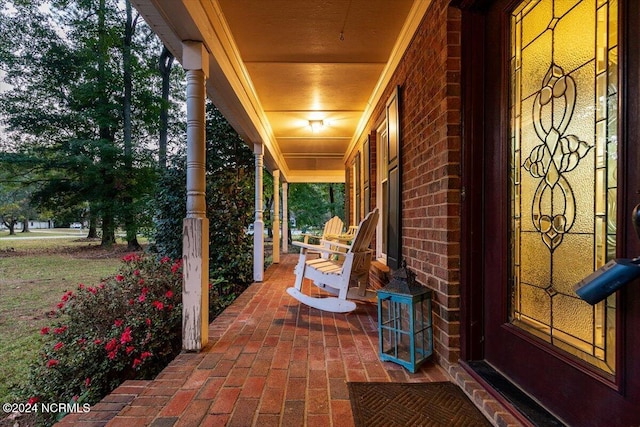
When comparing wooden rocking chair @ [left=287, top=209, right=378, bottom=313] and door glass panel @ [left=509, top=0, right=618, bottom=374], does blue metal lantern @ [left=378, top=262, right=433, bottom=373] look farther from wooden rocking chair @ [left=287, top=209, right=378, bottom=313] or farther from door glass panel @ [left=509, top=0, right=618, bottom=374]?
wooden rocking chair @ [left=287, top=209, right=378, bottom=313]

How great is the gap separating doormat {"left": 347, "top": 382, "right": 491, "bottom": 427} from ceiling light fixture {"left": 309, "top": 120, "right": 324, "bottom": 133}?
386 centimetres

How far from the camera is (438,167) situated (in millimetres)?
1879

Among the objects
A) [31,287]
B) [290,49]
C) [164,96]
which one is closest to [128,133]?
[164,96]

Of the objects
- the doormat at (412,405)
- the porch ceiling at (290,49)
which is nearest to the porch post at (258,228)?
the porch ceiling at (290,49)

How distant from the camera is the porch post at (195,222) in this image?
2055 millimetres

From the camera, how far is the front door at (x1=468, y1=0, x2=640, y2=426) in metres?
0.98

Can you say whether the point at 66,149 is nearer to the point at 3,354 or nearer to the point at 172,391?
the point at 3,354

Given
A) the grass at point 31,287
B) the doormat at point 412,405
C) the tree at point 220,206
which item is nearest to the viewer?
the doormat at point 412,405

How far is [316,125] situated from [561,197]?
3.96 metres

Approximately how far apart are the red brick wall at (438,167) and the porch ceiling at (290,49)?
14.4 inches

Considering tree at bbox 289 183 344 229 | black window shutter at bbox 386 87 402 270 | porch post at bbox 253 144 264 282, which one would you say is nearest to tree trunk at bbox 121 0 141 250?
tree at bbox 289 183 344 229

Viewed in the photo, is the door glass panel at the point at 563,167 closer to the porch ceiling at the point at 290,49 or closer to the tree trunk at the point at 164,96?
the porch ceiling at the point at 290,49

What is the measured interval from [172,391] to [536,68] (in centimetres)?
231

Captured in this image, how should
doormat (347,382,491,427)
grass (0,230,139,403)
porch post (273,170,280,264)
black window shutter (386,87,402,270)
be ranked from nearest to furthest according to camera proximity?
doormat (347,382,491,427) < black window shutter (386,87,402,270) < grass (0,230,139,403) < porch post (273,170,280,264)
